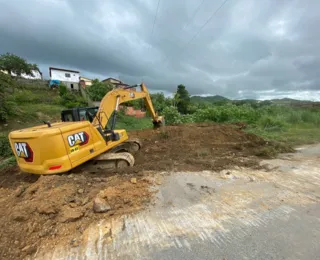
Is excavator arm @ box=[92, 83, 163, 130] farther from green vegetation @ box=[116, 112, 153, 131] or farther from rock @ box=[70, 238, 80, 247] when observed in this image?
green vegetation @ box=[116, 112, 153, 131]

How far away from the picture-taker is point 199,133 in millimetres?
8273

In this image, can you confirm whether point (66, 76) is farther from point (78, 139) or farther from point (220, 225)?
point (220, 225)

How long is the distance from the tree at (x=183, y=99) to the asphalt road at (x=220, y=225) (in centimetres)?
2757

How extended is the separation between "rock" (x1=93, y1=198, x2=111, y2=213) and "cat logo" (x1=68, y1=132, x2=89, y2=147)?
143cm

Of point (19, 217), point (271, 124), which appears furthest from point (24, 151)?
Result: point (271, 124)

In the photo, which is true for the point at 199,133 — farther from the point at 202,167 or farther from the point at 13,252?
the point at 13,252

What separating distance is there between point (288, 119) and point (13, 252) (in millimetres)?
14759

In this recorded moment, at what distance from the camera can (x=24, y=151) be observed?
11.2ft

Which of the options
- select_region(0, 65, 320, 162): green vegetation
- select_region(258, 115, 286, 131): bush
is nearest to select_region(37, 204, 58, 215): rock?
select_region(0, 65, 320, 162): green vegetation

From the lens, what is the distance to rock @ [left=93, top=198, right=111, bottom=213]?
8.54 feet

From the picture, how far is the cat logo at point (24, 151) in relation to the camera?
3.35m

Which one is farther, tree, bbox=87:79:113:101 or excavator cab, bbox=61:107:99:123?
tree, bbox=87:79:113:101

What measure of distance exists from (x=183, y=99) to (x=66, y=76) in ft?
85.2

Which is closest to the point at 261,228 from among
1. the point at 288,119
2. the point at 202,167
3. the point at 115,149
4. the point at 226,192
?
the point at 226,192
